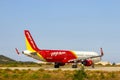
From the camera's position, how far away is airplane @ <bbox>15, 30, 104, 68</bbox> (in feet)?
270

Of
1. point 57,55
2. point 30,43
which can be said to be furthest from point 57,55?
point 30,43

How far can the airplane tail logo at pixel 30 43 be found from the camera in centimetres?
8353

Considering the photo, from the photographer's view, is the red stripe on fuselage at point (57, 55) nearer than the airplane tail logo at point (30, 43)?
Yes

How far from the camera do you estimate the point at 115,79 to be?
4338 centimetres

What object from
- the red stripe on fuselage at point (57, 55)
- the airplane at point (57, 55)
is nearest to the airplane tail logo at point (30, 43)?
the airplane at point (57, 55)

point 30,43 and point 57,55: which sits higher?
point 30,43

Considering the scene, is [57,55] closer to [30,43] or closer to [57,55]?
[57,55]

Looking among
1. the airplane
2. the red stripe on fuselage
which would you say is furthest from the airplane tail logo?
the red stripe on fuselage

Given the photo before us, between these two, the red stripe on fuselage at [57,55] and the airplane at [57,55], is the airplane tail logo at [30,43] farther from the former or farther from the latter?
the red stripe on fuselage at [57,55]

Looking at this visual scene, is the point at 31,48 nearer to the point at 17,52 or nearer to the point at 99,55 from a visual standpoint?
the point at 17,52

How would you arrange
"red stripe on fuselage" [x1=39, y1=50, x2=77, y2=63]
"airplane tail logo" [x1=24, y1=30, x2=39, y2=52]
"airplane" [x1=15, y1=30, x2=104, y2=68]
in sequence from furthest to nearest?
"airplane tail logo" [x1=24, y1=30, x2=39, y2=52] < "red stripe on fuselage" [x1=39, y1=50, x2=77, y2=63] < "airplane" [x1=15, y1=30, x2=104, y2=68]

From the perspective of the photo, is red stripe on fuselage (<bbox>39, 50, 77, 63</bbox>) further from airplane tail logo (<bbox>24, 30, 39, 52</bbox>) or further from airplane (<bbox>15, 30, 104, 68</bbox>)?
airplane tail logo (<bbox>24, 30, 39, 52</bbox>)

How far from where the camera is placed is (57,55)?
84.0m

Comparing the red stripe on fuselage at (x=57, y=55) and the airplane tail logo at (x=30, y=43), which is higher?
the airplane tail logo at (x=30, y=43)
